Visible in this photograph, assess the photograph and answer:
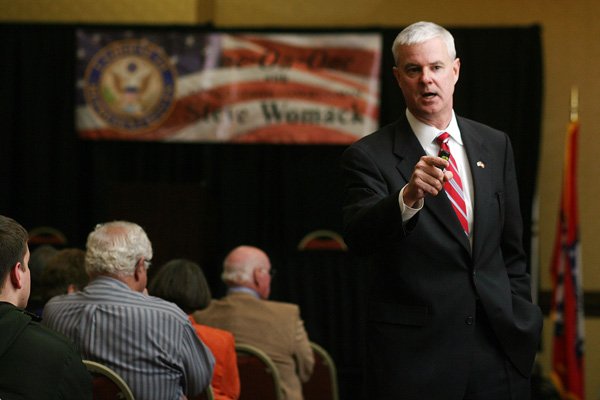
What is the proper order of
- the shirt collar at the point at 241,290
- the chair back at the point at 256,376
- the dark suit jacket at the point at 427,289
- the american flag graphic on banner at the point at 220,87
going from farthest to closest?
the american flag graphic on banner at the point at 220,87, the shirt collar at the point at 241,290, the chair back at the point at 256,376, the dark suit jacket at the point at 427,289

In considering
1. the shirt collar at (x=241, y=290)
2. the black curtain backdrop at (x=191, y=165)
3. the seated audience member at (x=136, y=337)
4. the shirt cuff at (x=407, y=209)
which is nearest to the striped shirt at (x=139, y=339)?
the seated audience member at (x=136, y=337)

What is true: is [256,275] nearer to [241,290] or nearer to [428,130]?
[241,290]

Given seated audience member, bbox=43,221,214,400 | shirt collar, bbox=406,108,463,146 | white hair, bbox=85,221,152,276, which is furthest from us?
white hair, bbox=85,221,152,276

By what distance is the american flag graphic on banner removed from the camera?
7.63 meters

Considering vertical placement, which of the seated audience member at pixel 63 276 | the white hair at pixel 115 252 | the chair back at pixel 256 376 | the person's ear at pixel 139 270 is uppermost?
the white hair at pixel 115 252

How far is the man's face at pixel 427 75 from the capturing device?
2164mm

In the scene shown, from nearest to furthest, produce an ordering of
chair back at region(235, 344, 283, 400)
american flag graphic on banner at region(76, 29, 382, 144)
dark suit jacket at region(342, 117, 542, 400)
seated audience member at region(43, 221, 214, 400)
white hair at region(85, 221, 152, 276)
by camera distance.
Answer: dark suit jacket at region(342, 117, 542, 400) < seated audience member at region(43, 221, 214, 400) < white hair at region(85, 221, 152, 276) < chair back at region(235, 344, 283, 400) < american flag graphic on banner at region(76, 29, 382, 144)

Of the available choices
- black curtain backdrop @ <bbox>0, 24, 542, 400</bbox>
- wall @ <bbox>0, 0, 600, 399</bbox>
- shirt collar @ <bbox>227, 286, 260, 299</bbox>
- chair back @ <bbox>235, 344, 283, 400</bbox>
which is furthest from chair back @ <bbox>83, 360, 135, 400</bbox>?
wall @ <bbox>0, 0, 600, 399</bbox>

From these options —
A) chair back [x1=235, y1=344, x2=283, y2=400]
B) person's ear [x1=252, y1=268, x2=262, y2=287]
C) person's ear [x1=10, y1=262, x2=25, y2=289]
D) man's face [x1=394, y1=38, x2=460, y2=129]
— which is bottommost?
chair back [x1=235, y1=344, x2=283, y2=400]

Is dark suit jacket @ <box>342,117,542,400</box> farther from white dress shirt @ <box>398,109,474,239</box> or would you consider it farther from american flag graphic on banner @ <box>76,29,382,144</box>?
american flag graphic on banner @ <box>76,29,382,144</box>

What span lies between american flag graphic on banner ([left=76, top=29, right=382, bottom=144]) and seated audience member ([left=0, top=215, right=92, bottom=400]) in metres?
5.59

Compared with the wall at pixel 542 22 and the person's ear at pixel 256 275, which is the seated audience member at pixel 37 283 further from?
the wall at pixel 542 22

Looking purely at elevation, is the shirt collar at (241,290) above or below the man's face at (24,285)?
below

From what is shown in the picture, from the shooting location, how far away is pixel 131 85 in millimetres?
7766
